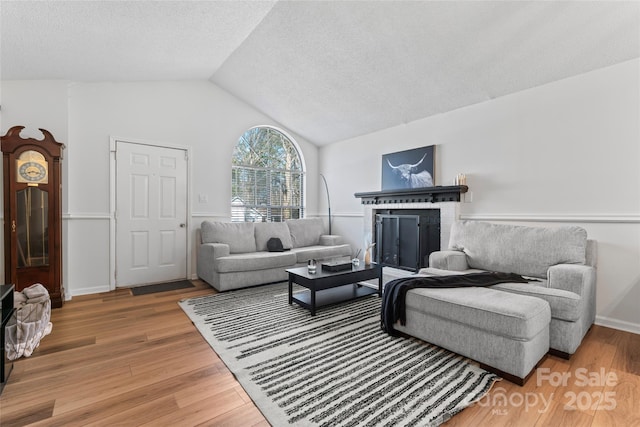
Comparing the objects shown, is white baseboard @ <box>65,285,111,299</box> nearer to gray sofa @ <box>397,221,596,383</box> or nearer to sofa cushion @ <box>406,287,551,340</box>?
gray sofa @ <box>397,221,596,383</box>

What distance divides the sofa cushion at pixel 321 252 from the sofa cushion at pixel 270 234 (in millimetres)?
211

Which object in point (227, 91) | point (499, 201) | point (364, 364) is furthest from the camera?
point (227, 91)

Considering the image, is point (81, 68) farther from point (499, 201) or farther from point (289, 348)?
point (499, 201)

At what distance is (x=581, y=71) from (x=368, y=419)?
3.47 meters

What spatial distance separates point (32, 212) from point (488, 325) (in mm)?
4089

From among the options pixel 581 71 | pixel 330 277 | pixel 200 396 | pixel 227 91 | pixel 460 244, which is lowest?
pixel 200 396

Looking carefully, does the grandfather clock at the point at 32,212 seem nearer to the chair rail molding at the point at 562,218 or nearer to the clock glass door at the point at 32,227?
the clock glass door at the point at 32,227

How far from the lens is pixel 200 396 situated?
5.30 feet

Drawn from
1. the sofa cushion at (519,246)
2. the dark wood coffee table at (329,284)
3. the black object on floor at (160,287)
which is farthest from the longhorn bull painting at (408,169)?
the black object on floor at (160,287)

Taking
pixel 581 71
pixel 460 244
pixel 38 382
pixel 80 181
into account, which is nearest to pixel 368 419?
pixel 38 382

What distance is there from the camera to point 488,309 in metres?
1.80

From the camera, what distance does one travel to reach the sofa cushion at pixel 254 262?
3.50 meters

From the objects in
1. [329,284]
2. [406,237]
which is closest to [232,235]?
[329,284]

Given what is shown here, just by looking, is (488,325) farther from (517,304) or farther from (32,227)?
(32,227)
